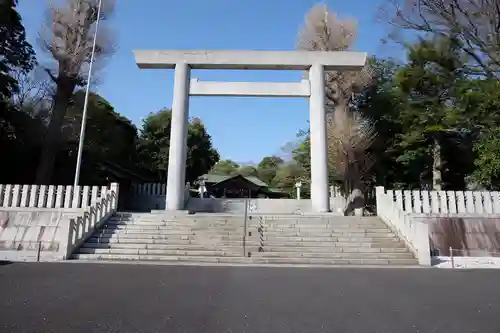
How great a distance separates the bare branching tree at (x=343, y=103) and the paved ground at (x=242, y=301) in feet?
45.1

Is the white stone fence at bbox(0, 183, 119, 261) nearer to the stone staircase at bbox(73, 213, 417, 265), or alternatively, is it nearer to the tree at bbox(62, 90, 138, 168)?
the stone staircase at bbox(73, 213, 417, 265)

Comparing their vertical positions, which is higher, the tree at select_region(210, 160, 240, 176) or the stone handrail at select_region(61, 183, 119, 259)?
the tree at select_region(210, 160, 240, 176)

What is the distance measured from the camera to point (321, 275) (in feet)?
24.6

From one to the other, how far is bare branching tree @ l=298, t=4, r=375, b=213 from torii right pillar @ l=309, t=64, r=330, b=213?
23.3 ft

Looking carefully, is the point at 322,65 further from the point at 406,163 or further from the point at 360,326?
the point at 360,326

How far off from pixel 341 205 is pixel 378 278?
14606mm

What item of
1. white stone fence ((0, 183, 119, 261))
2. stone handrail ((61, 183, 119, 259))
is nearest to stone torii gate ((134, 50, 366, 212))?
stone handrail ((61, 183, 119, 259))

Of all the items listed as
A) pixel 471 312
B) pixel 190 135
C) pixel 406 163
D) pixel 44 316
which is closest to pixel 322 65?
pixel 406 163

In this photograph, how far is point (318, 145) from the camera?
554 inches

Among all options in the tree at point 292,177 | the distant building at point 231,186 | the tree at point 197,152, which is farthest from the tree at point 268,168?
the tree at point 292,177

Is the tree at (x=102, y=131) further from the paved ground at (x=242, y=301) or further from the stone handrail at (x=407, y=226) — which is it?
the stone handrail at (x=407, y=226)

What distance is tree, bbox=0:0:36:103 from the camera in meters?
16.7

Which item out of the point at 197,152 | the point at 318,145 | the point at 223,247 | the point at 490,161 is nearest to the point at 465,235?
the point at 490,161

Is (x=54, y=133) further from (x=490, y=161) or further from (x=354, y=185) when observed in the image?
(x=490, y=161)
